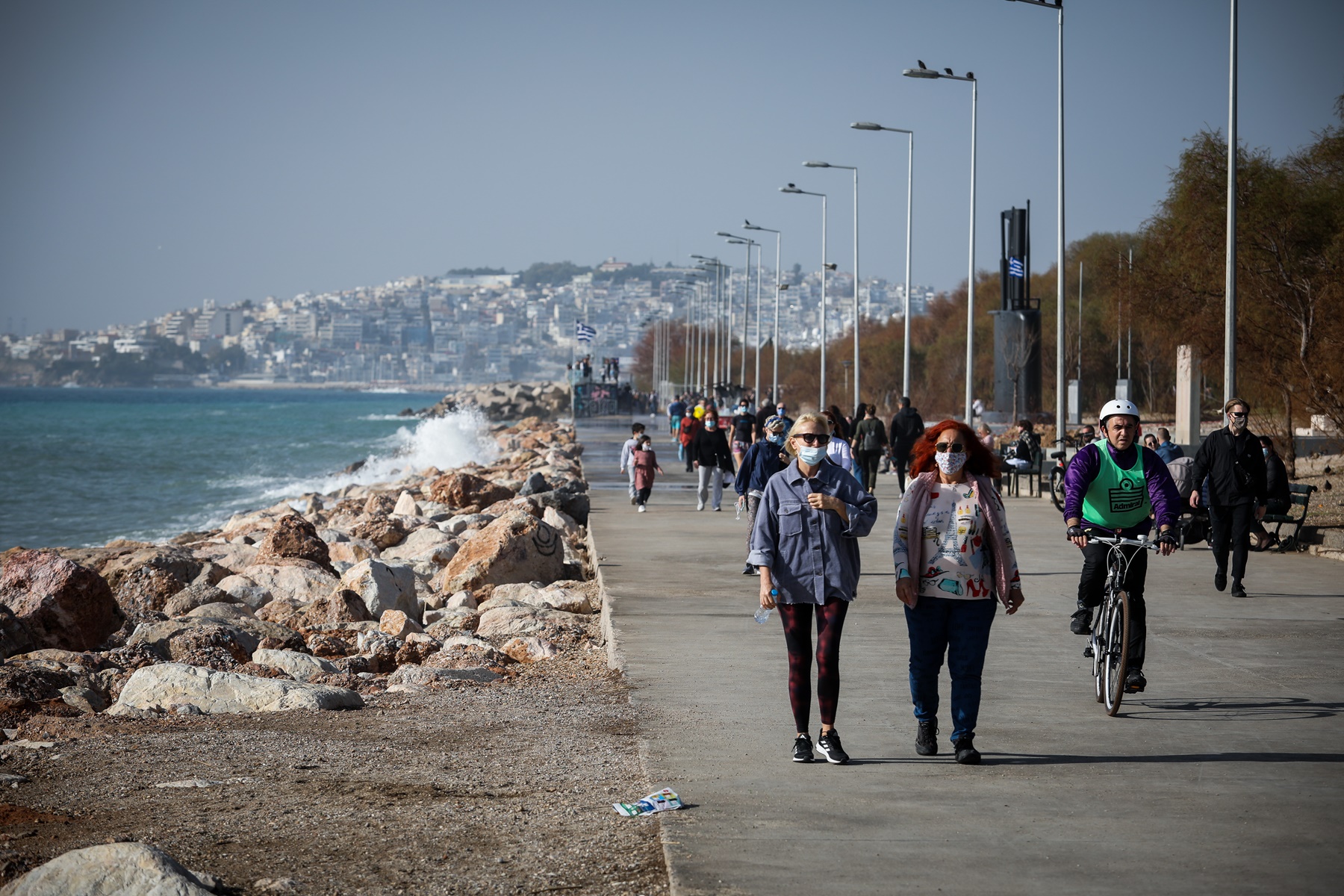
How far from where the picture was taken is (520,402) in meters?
130

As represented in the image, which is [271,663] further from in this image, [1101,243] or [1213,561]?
[1101,243]

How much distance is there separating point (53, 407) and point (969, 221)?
173m

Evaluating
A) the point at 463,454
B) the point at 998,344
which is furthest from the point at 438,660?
the point at 463,454

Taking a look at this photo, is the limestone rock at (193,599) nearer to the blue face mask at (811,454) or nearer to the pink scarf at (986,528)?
the blue face mask at (811,454)

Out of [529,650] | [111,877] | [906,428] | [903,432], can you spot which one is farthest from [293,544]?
[111,877]

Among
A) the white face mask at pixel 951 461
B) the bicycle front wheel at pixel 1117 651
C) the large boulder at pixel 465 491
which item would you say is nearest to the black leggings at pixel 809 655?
the white face mask at pixel 951 461

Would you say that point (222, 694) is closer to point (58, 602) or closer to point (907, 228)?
point (58, 602)

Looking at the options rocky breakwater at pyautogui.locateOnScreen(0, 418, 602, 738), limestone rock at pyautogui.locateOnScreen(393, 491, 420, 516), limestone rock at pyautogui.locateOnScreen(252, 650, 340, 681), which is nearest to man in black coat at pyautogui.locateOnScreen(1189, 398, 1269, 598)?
rocky breakwater at pyautogui.locateOnScreen(0, 418, 602, 738)

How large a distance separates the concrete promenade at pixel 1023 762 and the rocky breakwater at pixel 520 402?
111 metres

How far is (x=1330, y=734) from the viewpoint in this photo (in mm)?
7691

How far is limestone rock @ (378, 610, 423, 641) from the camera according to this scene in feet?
41.8

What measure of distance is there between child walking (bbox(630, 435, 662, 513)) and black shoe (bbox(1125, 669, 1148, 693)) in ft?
50.0

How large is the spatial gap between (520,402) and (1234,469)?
11845 cm

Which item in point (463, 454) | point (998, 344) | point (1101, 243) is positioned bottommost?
point (463, 454)
